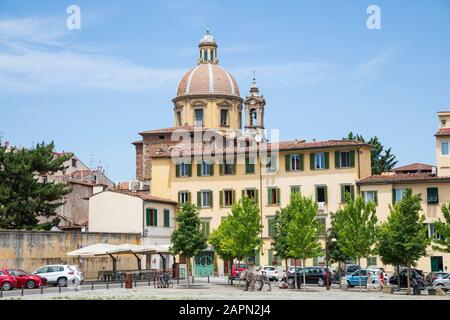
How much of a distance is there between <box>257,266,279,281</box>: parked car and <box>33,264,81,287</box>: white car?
16459 mm

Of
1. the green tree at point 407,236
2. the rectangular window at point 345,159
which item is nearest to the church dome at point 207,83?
the rectangular window at point 345,159

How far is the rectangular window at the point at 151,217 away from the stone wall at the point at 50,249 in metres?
3.63

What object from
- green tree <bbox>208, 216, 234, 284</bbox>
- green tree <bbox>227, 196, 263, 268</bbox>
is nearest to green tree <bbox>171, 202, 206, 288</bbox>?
green tree <bbox>227, 196, 263, 268</bbox>

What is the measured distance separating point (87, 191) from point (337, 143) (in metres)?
26.5

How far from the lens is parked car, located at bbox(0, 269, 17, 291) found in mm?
42219

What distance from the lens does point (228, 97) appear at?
9444 cm

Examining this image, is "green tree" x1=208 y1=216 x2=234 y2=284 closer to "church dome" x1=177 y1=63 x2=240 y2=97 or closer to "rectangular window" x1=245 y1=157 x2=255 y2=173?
"rectangular window" x1=245 y1=157 x2=255 y2=173

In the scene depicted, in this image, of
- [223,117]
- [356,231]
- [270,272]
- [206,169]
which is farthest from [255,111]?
[356,231]

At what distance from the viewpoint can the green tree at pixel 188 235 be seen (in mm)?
47250

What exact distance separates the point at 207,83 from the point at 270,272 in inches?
1580

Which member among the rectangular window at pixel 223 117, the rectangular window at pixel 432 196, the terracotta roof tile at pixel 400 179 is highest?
the rectangular window at pixel 223 117

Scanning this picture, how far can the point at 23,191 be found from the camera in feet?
196

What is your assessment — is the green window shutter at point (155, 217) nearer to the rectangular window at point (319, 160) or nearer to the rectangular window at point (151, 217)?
the rectangular window at point (151, 217)

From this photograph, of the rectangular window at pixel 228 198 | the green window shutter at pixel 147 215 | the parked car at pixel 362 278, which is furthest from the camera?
the rectangular window at pixel 228 198
